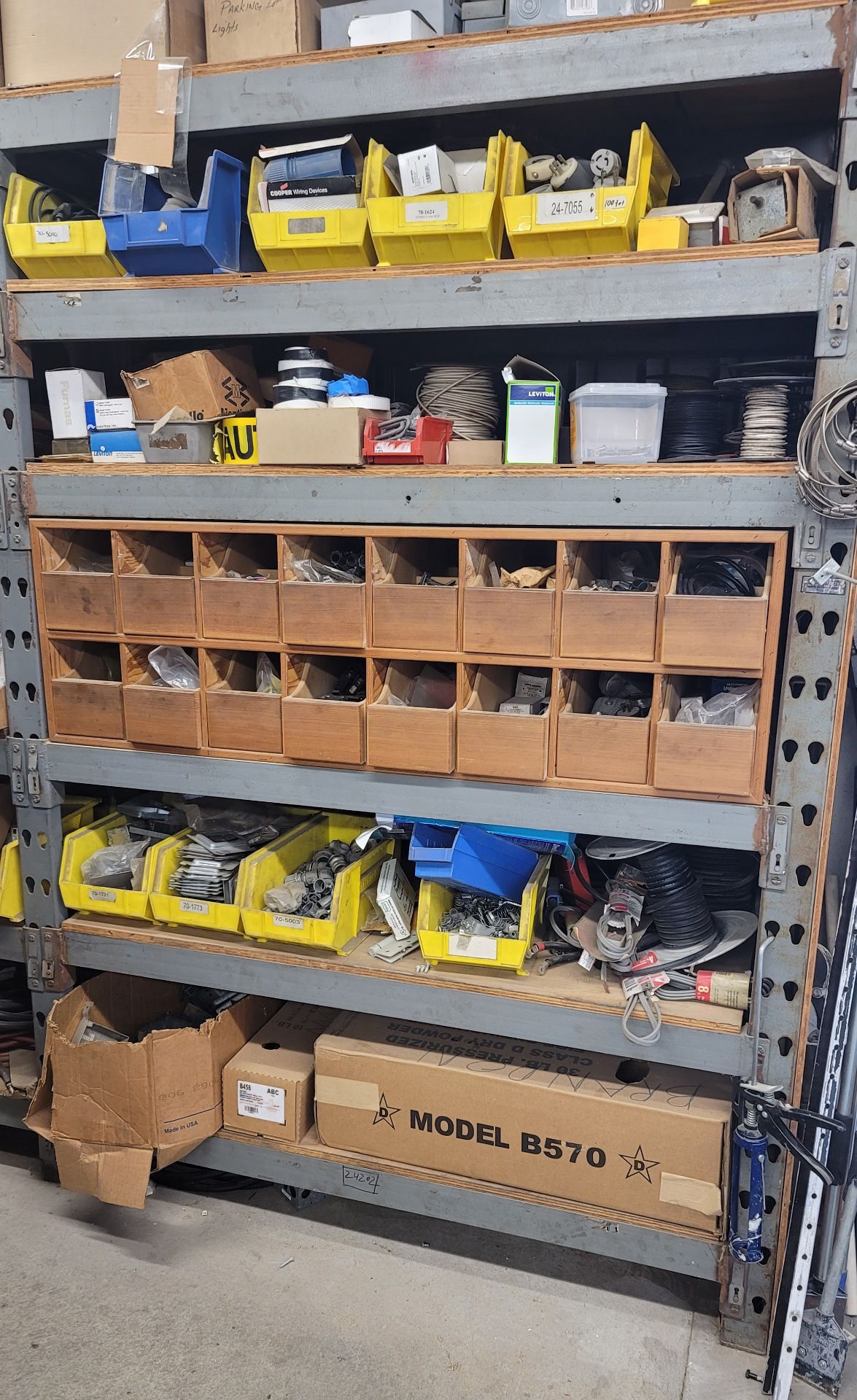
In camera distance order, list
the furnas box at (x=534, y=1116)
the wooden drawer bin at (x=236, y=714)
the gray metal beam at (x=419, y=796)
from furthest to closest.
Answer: the wooden drawer bin at (x=236, y=714)
the furnas box at (x=534, y=1116)
the gray metal beam at (x=419, y=796)

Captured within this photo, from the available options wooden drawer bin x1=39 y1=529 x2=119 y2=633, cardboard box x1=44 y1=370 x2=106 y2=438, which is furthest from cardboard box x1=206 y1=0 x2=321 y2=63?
wooden drawer bin x1=39 y1=529 x2=119 y2=633

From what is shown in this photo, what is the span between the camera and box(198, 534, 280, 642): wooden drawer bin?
1.70 metres

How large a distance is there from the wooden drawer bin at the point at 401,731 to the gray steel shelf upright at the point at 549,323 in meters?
0.05

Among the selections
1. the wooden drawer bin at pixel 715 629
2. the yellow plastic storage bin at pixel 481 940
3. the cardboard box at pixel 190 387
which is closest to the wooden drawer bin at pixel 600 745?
the wooden drawer bin at pixel 715 629

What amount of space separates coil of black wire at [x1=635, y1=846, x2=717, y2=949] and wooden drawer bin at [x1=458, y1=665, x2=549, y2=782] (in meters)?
0.25

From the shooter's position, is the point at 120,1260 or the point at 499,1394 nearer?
the point at 499,1394

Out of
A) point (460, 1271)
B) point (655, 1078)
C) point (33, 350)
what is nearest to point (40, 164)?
point (33, 350)

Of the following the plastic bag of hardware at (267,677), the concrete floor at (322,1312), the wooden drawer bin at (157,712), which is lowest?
the concrete floor at (322,1312)

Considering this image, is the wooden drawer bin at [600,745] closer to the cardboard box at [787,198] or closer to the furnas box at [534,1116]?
the furnas box at [534,1116]

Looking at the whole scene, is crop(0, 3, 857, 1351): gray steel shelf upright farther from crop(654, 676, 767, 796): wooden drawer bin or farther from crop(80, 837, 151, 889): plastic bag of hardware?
crop(80, 837, 151, 889): plastic bag of hardware

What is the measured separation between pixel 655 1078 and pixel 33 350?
1822mm

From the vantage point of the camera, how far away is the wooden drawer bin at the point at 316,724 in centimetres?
168

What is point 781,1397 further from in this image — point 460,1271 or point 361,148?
point 361,148

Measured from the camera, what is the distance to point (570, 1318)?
5.66 ft
